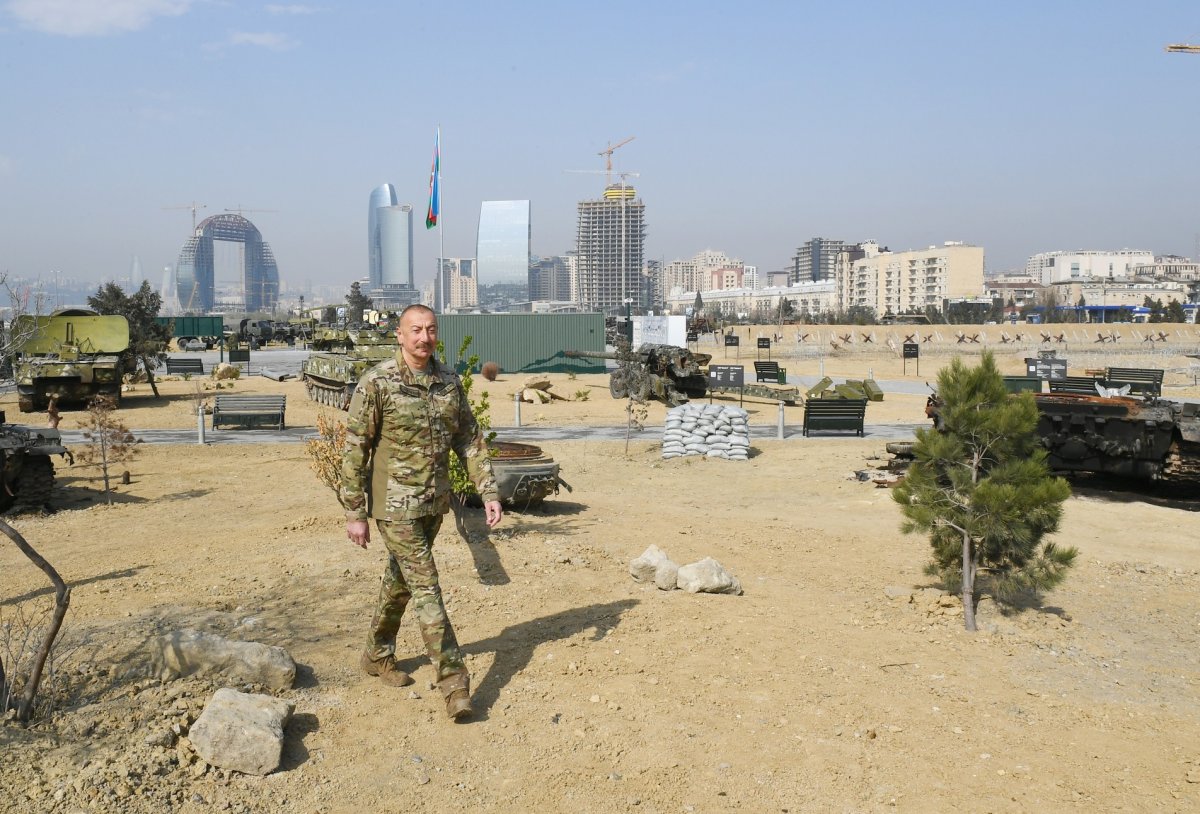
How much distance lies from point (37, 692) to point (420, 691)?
1.85 m

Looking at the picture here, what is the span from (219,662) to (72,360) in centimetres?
2279

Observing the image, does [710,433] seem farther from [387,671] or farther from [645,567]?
[387,671]

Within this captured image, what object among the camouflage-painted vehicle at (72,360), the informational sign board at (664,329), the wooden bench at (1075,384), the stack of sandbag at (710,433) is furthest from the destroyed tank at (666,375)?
the camouflage-painted vehicle at (72,360)

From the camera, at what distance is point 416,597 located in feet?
17.2

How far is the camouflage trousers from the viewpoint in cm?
516

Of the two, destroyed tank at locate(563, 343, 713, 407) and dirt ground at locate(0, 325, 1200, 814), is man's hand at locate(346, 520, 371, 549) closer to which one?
dirt ground at locate(0, 325, 1200, 814)

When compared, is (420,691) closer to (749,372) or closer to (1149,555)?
(1149,555)

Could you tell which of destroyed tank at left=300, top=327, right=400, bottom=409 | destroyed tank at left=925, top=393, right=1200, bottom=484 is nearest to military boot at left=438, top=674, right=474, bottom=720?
destroyed tank at left=925, top=393, right=1200, bottom=484

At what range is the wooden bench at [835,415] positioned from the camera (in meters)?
20.8

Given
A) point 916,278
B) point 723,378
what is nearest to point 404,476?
point 723,378

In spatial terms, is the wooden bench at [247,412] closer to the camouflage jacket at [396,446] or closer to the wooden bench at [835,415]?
the wooden bench at [835,415]

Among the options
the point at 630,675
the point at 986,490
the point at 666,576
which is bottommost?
the point at 630,675

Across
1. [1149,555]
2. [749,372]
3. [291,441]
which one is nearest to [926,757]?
[1149,555]

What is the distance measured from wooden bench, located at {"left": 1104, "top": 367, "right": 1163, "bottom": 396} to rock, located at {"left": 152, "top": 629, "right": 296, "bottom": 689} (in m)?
24.9
